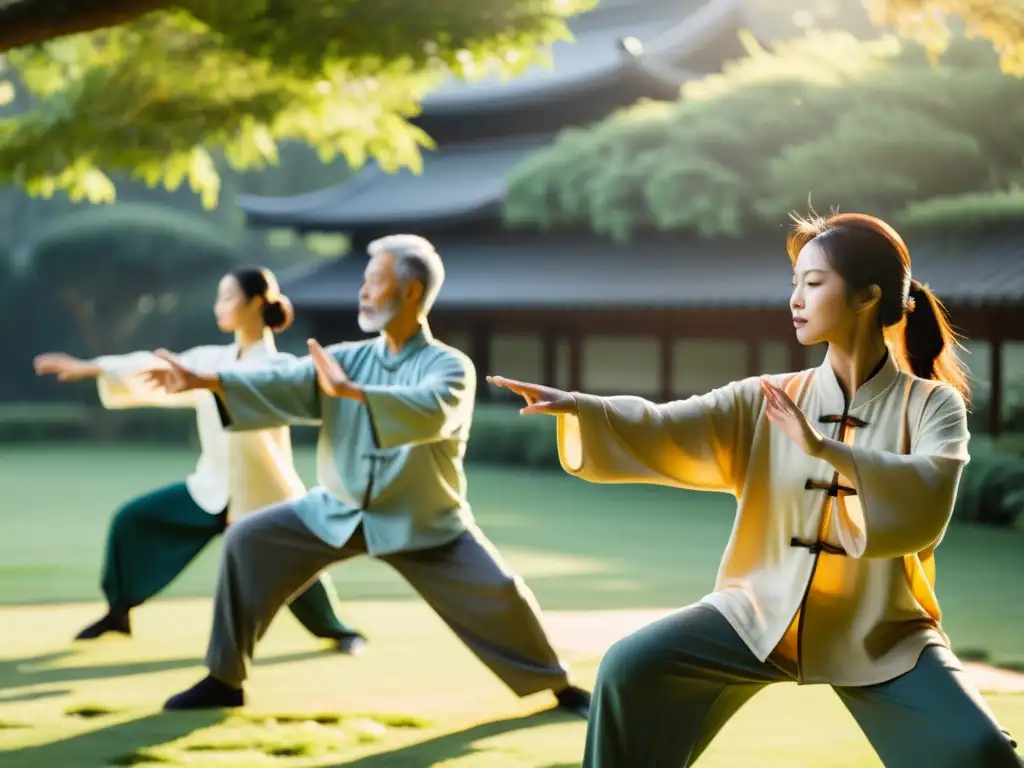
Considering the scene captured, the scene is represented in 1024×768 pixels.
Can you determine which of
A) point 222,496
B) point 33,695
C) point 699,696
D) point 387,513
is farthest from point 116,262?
point 699,696

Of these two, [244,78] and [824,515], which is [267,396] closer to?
[824,515]

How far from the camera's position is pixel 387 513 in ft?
17.5

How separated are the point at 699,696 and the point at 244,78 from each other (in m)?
5.84

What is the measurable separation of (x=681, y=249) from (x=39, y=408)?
14354 millimetres

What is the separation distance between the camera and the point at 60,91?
8398 mm

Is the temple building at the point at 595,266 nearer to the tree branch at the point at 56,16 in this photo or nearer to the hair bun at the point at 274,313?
the hair bun at the point at 274,313

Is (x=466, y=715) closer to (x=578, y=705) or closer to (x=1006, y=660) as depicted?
(x=578, y=705)

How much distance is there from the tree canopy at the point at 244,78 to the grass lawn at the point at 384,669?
2.55m

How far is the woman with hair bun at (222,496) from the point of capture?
660cm

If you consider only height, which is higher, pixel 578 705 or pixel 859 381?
pixel 859 381

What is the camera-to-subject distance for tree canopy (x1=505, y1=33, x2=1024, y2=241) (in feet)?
57.6

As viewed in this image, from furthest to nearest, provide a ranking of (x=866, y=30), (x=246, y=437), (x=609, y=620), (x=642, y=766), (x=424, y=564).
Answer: (x=866, y=30) → (x=609, y=620) → (x=246, y=437) → (x=424, y=564) → (x=642, y=766)

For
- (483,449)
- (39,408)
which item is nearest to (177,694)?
(483,449)

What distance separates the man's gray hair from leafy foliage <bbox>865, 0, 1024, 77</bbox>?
3.26 m
